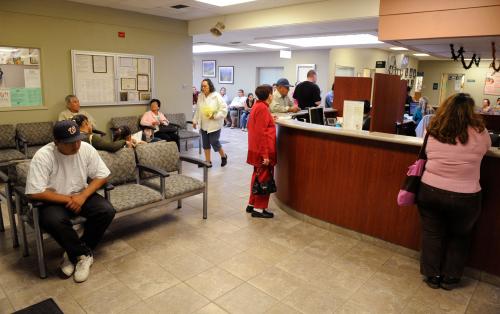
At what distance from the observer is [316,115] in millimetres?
4363

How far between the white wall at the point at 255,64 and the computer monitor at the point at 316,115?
254 inches

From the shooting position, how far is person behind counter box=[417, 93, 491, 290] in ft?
7.73

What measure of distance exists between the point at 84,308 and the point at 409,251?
8.65ft

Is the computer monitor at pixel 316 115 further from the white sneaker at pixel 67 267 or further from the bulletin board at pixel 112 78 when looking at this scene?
the bulletin board at pixel 112 78

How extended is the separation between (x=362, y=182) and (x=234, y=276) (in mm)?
1468

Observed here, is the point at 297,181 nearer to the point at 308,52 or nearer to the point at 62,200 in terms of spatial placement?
the point at 62,200

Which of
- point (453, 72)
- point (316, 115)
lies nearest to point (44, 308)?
point (316, 115)

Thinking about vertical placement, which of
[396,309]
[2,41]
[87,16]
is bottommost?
[396,309]

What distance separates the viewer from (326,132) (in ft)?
11.2

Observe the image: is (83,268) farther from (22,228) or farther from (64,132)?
(64,132)

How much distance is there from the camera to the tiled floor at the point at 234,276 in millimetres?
2414

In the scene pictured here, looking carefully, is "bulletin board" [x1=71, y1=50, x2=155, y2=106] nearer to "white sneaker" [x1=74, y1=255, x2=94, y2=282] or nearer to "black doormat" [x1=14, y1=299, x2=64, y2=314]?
"white sneaker" [x1=74, y1=255, x2=94, y2=282]

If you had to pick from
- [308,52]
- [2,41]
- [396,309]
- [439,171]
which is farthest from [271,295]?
[308,52]

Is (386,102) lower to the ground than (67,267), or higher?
higher
